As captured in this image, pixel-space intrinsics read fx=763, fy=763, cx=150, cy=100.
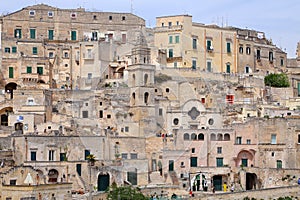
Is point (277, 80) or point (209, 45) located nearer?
point (209, 45)

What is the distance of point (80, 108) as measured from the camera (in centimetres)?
6112

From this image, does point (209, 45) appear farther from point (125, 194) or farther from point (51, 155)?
point (125, 194)

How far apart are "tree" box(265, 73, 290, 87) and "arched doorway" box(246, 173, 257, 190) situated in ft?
54.1

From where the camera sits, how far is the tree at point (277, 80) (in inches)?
2844

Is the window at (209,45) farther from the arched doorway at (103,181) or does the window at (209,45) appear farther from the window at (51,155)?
the window at (51,155)

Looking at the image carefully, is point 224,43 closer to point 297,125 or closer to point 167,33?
point 167,33

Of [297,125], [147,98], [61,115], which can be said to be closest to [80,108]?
[61,115]

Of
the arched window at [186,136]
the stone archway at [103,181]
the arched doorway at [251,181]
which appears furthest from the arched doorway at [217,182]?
the stone archway at [103,181]

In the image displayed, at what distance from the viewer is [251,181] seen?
57688mm

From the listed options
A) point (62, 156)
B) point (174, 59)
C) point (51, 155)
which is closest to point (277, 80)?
point (174, 59)

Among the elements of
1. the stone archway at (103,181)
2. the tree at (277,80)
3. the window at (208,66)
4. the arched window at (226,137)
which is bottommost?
the stone archway at (103,181)

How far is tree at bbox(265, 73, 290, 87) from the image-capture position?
72.2 metres

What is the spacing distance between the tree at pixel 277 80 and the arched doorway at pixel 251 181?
649 inches

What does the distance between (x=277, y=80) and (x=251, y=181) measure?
677 inches
